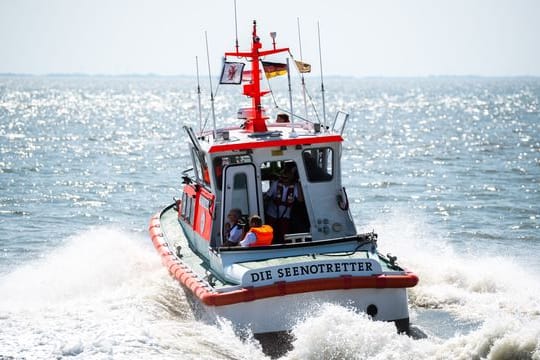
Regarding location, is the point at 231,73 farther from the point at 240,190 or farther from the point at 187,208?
the point at 187,208

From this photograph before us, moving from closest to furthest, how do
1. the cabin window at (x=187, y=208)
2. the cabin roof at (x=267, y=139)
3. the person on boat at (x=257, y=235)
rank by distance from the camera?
the person on boat at (x=257, y=235), the cabin roof at (x=267, y=139), the cabin window at (x=187, y=208)

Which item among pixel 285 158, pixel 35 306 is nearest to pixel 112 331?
pixel 35 306

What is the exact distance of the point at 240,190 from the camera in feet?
42.3

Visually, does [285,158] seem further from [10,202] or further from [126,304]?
[10,202]

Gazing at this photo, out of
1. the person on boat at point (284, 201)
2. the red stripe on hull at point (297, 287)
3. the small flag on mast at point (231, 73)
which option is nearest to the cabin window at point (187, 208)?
the person on boat at point (284, 201)

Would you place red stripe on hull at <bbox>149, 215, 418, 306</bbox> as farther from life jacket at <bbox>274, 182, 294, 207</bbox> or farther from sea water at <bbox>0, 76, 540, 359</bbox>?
life jacket at <bbox>274, 182, 294, 207</bbox>

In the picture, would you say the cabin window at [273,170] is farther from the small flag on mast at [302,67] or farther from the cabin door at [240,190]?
the small flag on mast at [302,67]

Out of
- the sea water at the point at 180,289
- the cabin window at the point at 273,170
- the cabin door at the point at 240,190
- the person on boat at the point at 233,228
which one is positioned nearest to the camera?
the sea water at the point at 180,289

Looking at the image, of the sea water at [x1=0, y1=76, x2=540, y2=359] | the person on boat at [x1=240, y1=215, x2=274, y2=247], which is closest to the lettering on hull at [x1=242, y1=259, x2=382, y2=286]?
the sea water at [x1=0, y1=76, x2=540, y2=359]

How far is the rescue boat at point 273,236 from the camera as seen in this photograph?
11.2 meters

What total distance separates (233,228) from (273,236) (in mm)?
710

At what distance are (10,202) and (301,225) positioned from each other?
1311 centimetres

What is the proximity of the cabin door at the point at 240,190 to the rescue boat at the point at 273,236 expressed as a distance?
0.04 ft

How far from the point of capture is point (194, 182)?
48.7 feet
